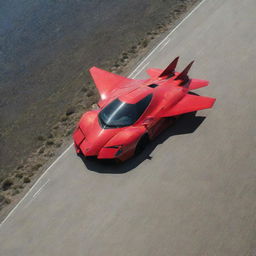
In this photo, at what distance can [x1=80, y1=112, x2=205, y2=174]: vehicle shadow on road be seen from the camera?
13.0 meters

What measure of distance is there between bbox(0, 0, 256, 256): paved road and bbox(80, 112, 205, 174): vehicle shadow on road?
0.14 feet

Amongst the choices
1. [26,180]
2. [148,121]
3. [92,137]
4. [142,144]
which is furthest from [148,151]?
[26,180]

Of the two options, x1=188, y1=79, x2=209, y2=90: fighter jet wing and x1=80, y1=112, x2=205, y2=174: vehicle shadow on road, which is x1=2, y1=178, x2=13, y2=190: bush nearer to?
x1=80, y1=112, x2=205, y2=174: vehicle shadow on road

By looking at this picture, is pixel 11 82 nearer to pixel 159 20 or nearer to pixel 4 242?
pixel 159 20

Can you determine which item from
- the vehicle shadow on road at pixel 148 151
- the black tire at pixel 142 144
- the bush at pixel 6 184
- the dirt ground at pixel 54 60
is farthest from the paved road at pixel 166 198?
the dirt ground at pixel 54 60

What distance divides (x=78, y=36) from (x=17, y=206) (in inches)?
703

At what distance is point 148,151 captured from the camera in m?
13.4

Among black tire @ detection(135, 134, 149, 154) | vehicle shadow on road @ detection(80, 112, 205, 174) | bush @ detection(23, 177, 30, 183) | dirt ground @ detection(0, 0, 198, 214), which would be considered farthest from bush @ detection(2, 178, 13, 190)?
black tire @ detection(135, 134, 149, 154)

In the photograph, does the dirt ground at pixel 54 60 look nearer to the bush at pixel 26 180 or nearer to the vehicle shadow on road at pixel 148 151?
the bush at pixel 26 180

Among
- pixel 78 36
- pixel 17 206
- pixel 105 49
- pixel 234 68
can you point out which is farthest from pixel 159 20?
pixel 17 206

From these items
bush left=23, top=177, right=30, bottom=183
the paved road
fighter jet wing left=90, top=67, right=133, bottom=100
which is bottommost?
the paved road

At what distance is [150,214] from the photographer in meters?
11.1

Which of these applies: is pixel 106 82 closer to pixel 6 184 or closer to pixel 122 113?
pixel 122 113

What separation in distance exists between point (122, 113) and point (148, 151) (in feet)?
5.98
